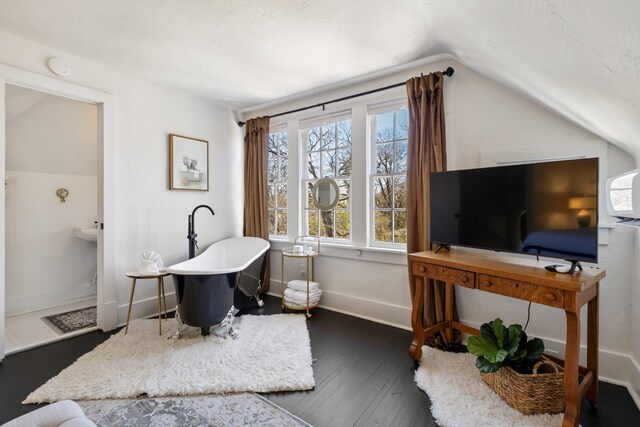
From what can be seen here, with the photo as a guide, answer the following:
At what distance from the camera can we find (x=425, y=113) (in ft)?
8.41

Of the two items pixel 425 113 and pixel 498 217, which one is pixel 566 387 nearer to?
pixel 498 217

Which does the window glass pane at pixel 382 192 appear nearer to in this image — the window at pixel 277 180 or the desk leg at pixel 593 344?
the window at pixel 277 180

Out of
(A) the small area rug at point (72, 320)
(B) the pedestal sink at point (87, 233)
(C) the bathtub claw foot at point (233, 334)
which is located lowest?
(A) the small area rug at point (72, 320)

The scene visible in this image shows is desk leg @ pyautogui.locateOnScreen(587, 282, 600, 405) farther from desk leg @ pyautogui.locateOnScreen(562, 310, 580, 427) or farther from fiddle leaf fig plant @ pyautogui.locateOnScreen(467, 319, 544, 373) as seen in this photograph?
desk leg @ pyautogui.locateOnScreen(562, 310, 580, 427)

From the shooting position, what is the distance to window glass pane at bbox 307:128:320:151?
354cm

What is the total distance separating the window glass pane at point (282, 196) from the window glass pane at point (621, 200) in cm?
305

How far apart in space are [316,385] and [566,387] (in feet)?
4.48

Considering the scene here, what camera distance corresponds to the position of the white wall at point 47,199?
3129 millimetres

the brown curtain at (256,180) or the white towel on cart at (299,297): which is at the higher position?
the brown curtain at (256,180)

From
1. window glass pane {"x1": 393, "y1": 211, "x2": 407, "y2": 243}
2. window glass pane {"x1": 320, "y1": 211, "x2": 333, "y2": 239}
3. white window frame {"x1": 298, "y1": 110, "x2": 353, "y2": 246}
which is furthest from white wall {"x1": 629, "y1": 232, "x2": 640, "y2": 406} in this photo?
window glass pane {"x1": 320, "y1": 211, "x2": 333, "y2": 239}

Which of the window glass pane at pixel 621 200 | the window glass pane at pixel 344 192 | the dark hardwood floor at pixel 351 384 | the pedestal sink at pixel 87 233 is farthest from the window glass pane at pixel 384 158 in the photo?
the pedestal sink at pixel 87 233

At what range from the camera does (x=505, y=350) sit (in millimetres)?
1789

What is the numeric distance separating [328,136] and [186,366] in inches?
103

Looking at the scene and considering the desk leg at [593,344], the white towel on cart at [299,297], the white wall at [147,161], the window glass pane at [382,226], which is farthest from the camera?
the white towel on cart at [299,297]
